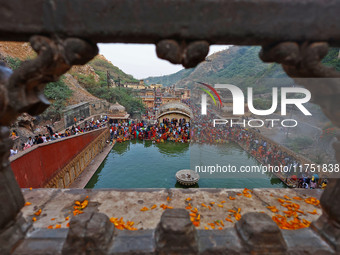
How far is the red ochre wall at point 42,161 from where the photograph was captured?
6502mm

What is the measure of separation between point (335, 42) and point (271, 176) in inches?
540

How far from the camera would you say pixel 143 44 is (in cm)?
201

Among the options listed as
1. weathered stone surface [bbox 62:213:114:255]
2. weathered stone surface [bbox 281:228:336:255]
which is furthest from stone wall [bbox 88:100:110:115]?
weathered stone surface [bbox 281:228:336:255]

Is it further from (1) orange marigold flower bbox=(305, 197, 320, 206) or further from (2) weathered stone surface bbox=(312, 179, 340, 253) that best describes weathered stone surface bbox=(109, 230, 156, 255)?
(1) orange marigold flower bbox=(305, 197, 320, 206)

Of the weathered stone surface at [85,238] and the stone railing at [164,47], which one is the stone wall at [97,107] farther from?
the weathered stone surface at [85,238]

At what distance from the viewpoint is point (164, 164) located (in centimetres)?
1590

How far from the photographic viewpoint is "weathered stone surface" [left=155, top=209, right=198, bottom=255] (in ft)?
6.34

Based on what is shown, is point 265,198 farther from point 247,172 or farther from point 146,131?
point 146,131

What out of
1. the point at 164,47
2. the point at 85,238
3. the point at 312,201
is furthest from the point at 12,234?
the point at 312,201

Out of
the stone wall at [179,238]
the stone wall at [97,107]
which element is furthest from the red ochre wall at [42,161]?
the stone wall at [97,107]

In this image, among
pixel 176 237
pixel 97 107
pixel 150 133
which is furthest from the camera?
pixel 97 107

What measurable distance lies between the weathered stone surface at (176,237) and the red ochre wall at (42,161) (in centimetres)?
646

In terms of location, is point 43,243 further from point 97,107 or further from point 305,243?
point 97,107

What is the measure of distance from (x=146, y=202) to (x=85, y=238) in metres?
1.43
